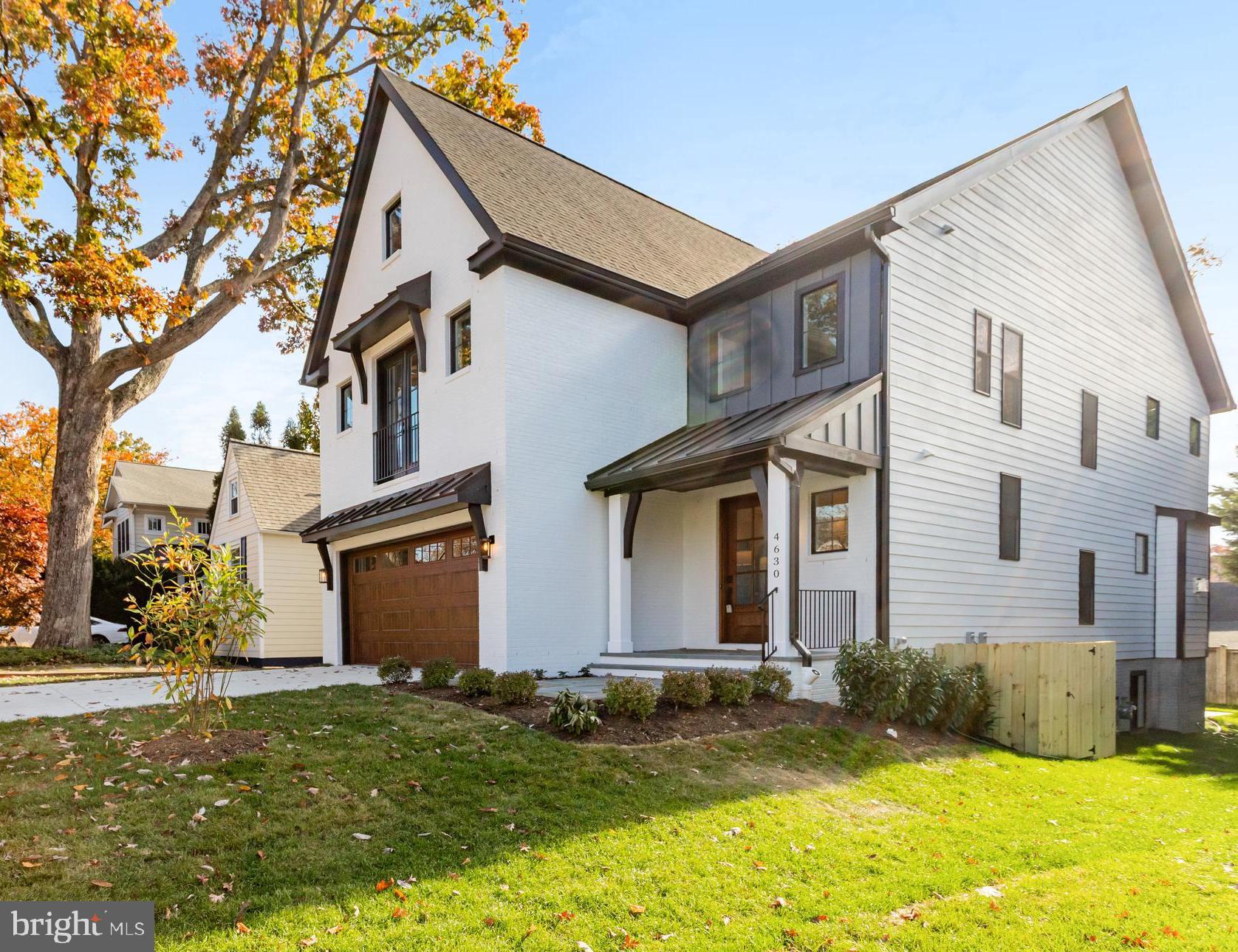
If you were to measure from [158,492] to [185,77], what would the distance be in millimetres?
28417

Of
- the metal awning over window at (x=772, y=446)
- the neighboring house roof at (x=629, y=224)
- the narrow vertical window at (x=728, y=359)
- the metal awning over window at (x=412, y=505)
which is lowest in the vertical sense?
the metal awning over window at (x=412, y=505)

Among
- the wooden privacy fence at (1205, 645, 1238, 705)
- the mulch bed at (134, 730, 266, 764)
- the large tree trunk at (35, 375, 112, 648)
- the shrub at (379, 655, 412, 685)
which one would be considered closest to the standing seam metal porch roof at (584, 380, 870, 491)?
the shrub at (379, 655, 412, 685)

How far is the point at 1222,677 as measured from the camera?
66.0 feet

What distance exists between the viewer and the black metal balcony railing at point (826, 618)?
1019 centimetres

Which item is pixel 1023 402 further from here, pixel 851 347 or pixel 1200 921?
pixel 1200 921

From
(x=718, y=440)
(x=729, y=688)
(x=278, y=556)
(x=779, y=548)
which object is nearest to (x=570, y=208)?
(x=718, y=440)

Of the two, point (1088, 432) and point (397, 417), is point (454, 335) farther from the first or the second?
point (1088, 432)

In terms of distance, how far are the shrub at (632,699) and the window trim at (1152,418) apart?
45.8ft

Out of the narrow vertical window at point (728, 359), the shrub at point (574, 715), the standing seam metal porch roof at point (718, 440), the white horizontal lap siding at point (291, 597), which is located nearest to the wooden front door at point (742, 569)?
the standing seam metal porch roof at point (718, 440)

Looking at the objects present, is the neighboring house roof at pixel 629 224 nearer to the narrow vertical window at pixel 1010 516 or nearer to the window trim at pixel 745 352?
the window trim at pixel 745 352

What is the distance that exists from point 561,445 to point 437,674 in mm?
3939

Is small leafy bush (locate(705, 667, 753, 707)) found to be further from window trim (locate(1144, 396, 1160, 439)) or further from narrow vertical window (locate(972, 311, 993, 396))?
window trim (locate(1144, 396, 1160, 439))

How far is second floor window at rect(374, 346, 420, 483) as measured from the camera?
554 inches

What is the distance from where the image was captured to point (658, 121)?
12.8 metres
